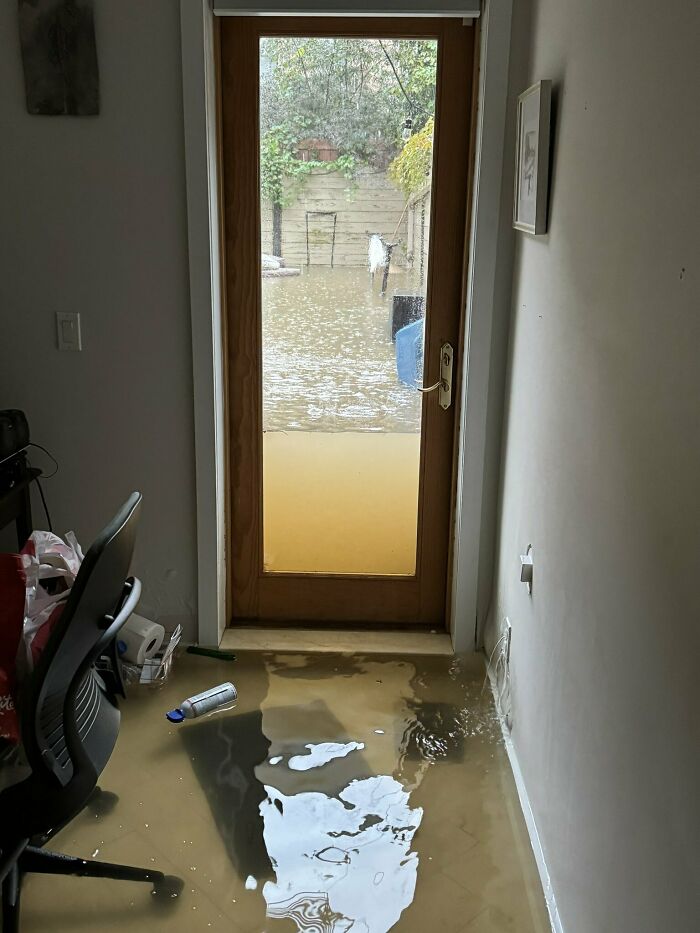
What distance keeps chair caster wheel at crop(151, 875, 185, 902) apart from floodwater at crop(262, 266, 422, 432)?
4.87ft

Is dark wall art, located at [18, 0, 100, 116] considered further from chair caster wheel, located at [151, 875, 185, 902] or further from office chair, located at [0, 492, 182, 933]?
chair caster wheel, located at [151, 875, 185, 902]

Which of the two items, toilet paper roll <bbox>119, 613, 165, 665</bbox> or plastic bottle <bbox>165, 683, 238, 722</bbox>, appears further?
toilet paper roll <bbox>119, 613, 165, 665</bbox>

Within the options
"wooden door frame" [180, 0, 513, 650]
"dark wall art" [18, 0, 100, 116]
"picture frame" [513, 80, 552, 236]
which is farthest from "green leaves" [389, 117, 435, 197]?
"dark wall art" [18, 0, 100, 116]

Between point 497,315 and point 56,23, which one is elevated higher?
point 56,23

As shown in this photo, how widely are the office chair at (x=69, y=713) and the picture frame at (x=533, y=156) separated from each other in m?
1.17

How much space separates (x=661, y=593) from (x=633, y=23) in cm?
95

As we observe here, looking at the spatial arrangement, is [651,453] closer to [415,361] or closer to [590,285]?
[590,285]

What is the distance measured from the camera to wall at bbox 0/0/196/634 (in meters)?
2.62

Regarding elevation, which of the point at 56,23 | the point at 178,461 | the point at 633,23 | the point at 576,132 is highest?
the point at 56,23

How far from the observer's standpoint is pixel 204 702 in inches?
105

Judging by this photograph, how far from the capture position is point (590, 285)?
5.73 ft

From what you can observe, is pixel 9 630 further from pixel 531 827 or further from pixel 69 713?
pixel 531 827

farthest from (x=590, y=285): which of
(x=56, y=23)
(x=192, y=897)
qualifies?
(x=56, y=23)

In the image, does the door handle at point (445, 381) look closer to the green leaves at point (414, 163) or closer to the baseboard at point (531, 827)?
the green leaves at point (414, 163)
